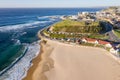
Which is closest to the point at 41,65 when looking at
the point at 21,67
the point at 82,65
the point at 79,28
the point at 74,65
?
the point at 21,67

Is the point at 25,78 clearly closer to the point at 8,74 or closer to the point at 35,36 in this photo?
the point at 8,74

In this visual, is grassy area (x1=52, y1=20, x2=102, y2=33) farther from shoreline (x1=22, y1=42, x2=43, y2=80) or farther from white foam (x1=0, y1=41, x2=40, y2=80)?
shoreline (x1=22, y1=42, x2=43, y2=80)

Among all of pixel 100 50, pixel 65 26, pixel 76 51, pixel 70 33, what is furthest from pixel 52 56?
pixel 65 26

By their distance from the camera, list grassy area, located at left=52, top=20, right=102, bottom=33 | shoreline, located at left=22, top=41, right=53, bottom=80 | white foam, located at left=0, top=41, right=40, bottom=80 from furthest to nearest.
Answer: grassy area, located at left=52, top=20, right=102, bottom=33, shoreline, located at left=22, top=41, right=53, bottom=80, white foam, located at left=0, top=41, right=40, bottom=80

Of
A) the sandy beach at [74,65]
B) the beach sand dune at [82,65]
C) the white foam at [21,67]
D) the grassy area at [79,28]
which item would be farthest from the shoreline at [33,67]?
the grassy area at [79,28]

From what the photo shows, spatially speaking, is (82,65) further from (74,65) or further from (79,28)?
(79,28)

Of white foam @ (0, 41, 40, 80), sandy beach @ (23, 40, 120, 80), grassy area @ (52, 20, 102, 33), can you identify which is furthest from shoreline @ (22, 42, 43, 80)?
grassy area @ (52, 20, 102, 33)
